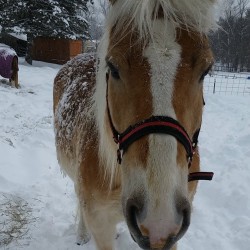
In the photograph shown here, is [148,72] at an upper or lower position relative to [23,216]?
upper

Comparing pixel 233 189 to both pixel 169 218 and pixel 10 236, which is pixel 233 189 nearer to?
pixel 10 236

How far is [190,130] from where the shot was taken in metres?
1.52

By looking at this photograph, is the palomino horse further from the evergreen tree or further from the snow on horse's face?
the evergreen tree

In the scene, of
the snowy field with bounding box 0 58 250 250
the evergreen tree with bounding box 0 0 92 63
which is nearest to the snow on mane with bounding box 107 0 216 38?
the snowy field with bounding box 0 58 250 250

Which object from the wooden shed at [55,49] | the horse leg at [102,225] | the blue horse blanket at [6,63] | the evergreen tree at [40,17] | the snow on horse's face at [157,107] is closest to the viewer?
the snow on horse's face at [157,107]

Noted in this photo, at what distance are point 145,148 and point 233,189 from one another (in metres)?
3.46

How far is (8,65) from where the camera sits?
1106cm

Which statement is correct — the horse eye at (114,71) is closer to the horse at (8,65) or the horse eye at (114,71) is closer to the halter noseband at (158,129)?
the halter noseband at (158,129)

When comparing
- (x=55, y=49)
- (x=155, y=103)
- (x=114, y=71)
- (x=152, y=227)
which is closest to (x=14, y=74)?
(x=55, y=49)

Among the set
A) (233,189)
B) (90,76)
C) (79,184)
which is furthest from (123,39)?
(233,189)

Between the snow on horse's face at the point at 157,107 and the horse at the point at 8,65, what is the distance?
10327 millimetres

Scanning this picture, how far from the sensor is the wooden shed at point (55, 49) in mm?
20938

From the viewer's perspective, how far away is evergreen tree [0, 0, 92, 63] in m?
17.3

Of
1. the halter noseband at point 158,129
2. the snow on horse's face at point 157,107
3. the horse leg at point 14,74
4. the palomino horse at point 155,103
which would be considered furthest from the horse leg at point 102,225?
the horse leg at point 14,74
